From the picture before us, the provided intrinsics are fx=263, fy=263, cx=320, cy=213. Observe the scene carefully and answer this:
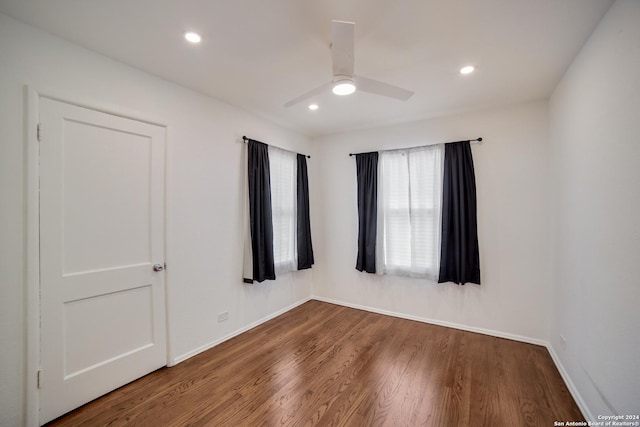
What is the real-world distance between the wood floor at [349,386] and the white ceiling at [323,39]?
2661mm

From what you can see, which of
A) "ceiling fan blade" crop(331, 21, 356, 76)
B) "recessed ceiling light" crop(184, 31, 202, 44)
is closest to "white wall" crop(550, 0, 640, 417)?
"ceiling fan blade" crop(331, 21, 356, 76)

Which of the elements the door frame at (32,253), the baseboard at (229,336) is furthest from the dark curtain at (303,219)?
the door frame at (32,253)

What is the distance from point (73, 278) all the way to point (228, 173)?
64.5 inches

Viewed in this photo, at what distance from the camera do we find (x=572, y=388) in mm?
2064

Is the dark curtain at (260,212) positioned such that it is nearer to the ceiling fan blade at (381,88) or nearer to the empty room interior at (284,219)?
the empty room interior at (284,219)

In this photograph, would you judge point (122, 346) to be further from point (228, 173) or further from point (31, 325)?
point (228, 173)

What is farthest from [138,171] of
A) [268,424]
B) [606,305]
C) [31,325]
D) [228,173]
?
[606,305]

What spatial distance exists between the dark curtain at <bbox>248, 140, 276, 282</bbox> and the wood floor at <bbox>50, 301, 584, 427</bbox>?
0.80 meters

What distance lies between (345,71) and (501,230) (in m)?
2.62

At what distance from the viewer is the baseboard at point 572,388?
1791mm

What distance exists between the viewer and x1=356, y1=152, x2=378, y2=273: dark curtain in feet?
12.4

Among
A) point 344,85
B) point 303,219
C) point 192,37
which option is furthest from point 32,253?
point 303,219

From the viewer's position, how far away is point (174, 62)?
2.19 meters

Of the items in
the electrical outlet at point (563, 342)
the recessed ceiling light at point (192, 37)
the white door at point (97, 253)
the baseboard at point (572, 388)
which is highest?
the recessed ceiling light at point (192, 37)
